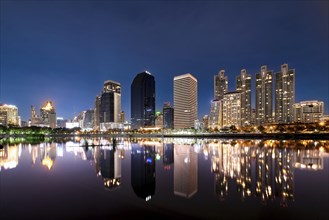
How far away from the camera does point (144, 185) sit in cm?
1939

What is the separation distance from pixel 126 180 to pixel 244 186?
36.6 ft

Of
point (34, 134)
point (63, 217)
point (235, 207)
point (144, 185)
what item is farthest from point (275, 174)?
point (34, 134)

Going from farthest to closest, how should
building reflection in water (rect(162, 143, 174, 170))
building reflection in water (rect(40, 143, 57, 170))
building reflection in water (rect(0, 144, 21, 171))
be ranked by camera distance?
building reflection in water (rect(40, 143, 57, 170)) < building reflection in water (rect(0, 144, 21, 171)) < building reflection in water (rect(162, 143, 174, 170))

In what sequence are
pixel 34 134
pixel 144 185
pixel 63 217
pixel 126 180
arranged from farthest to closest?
pixel 34 134
pixel 126 180
pixel 144 185
pixel 63 217

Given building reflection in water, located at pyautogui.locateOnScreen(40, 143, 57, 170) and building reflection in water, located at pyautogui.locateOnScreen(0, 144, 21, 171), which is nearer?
building reflection in water, located at pyautogui.locateOnScreen(0, 144, 21, 171)

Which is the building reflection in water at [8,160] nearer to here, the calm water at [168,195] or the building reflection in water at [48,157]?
the building reflection in water at [48,157]

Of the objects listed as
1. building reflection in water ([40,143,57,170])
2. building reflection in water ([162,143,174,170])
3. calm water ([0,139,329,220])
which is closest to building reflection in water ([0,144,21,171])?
building reflection in water ([40,143,57,170])

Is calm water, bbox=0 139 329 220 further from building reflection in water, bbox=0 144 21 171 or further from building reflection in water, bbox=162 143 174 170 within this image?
building reflection in water, bbox=0 144 21 171

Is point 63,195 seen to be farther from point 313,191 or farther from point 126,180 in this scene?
point 313,191

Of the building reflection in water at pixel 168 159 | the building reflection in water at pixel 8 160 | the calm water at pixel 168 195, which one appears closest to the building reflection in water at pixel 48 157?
the building reflection in water at pixel 8 160

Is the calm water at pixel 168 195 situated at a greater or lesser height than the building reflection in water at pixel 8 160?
greater

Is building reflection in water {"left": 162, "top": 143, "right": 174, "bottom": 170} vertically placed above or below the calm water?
below

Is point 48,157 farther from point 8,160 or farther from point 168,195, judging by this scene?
point 168,195

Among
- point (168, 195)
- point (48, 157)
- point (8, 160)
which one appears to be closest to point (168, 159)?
A: point (168, 195)
